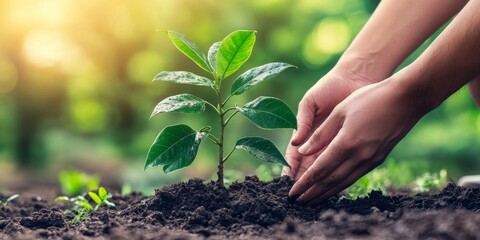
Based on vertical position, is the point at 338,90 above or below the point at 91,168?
below

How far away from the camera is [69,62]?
26.3ft

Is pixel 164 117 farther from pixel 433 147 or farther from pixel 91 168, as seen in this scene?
pixel 433 147

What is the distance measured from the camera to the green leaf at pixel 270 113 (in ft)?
6.61

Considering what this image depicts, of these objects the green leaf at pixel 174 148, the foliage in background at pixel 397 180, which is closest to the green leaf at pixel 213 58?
the green leaf at pixel 174 148

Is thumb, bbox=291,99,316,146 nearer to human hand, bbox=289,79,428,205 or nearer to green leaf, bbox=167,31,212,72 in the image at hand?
human hand, bbox=289,79,428,205

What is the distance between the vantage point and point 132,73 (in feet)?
27.1

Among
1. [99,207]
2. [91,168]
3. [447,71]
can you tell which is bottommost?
[447,71]

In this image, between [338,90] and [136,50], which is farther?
[136,50]

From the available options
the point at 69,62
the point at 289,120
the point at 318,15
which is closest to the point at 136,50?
the point at 69,62

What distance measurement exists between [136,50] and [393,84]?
267 inches

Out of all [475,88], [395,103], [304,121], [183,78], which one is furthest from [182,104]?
[475,88]

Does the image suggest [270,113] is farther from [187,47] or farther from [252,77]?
[187,47]

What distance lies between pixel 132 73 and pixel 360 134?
6624mm

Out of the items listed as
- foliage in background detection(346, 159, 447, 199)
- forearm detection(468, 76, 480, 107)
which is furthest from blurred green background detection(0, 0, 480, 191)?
forearm detection(468, 76, 480, 107)
